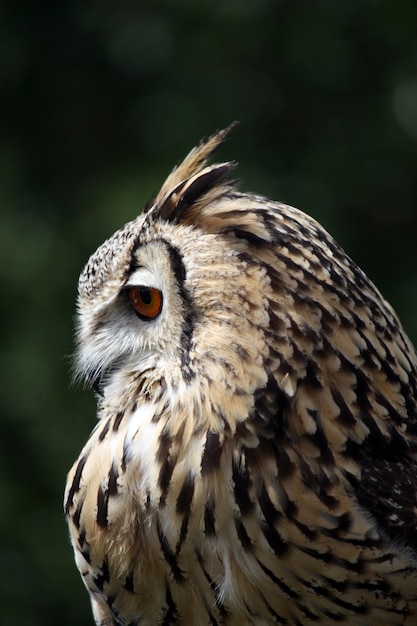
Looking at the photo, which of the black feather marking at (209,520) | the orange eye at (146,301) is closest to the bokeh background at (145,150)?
the orange eye at (146,301)

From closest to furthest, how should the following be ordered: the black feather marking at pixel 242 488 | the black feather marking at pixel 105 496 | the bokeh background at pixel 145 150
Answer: the black feather marking at pixel 242 488
the black feather marking at pixel 105 496
the bokeh background at pixel 145 150

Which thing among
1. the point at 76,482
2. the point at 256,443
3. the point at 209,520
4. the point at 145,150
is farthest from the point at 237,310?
the point at 145,150

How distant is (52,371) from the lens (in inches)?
187

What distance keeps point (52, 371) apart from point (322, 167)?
1.54 m

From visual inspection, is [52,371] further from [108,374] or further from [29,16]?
[108,374]

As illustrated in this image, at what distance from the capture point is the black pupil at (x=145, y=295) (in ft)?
6.92

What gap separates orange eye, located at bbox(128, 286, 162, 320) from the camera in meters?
2.09

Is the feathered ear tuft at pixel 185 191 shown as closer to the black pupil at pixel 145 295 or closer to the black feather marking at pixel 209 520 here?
the black pupil at pixel 145 295

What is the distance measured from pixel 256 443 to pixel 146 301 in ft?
1.26

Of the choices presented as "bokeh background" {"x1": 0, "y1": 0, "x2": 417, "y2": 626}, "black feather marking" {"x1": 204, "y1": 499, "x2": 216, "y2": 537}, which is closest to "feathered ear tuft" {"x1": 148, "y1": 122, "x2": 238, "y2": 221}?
"black feather marking" {"x1": 204, "y1": 499, "x2": 216, "y2": 537}

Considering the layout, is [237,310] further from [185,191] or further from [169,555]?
[169,555]

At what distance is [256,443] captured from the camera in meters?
1.93

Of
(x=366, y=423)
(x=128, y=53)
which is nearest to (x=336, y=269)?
(x=366, y=423)

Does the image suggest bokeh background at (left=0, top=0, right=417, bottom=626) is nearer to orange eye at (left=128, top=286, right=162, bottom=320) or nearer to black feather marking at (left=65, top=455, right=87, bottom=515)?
black feather marking at (left=65, top=455, right=87, bottom=515)
